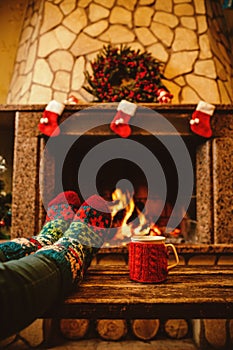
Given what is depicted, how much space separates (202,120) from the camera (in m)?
1.71

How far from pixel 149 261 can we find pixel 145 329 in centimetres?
95

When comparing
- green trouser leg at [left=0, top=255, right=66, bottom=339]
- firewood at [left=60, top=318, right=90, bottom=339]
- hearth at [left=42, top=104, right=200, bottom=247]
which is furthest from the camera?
hearth at [left=42, top=104, right=200, bottom=247]

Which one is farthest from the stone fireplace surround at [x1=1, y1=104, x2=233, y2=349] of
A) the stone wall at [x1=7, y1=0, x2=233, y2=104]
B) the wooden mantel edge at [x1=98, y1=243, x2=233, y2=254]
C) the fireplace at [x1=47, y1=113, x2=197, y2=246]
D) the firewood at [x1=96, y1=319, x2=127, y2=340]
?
the stone wall at [x1=7, y1=0, x2=233, y2=104]

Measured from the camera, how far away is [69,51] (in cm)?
223

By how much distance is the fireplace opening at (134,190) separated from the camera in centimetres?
195

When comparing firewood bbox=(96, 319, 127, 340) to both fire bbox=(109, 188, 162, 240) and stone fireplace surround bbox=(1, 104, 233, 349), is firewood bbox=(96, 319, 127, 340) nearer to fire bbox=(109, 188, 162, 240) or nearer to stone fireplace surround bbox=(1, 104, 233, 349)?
stone fireplace surround bbox=(1, 104, 233, 349)

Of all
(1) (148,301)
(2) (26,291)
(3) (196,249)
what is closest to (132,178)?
(3) (196,249)

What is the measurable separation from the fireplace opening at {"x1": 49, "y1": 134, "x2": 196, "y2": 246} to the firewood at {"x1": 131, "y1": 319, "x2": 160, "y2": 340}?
1.48ft

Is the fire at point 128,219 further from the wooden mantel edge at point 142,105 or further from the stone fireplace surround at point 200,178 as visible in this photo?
Answer: the wooden mantel edge at point 142,105

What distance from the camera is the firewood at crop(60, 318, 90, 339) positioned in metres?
1.55

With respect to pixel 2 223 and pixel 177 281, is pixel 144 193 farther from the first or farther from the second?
pixel 177 281

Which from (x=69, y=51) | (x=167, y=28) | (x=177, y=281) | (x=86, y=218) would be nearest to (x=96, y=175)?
(x=69, y=51)

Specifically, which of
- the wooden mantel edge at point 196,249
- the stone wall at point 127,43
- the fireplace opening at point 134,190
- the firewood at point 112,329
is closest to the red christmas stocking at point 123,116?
the fireplace opening at point 134,190

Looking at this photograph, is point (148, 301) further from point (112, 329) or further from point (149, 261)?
point (112, 329)
